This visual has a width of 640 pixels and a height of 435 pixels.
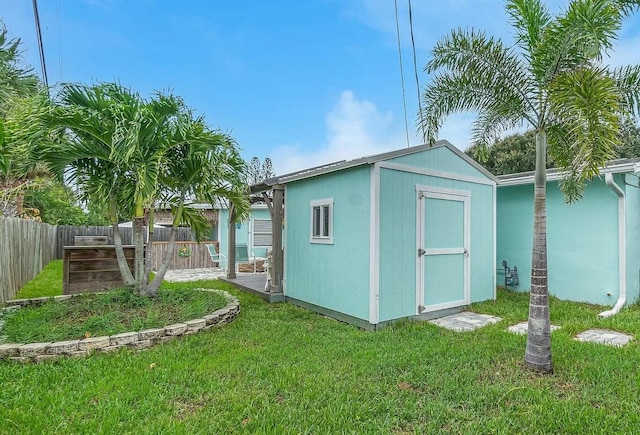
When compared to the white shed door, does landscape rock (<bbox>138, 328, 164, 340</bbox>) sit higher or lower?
lower

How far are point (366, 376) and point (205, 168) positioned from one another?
3684mm

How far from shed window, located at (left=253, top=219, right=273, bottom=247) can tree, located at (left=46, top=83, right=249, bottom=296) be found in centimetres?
773

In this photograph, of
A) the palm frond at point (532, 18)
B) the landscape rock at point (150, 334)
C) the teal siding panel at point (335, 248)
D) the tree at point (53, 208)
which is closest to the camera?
the palm frond at point (532, 18)

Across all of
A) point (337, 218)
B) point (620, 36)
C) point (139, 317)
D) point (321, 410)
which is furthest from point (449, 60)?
point (139, 317)

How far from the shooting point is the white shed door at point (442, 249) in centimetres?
570

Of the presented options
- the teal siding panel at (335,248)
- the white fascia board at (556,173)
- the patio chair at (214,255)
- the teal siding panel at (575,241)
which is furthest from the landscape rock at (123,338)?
the patio chair at (214,255)

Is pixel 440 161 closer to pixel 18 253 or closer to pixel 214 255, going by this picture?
pixel 18 253

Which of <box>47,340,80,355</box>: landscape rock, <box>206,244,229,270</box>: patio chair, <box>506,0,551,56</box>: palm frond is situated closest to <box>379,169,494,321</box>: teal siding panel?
<box>506,0,551,56</box>: palm frond

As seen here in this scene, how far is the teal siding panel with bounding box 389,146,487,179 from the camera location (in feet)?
18.4

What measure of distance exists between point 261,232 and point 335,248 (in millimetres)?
8293

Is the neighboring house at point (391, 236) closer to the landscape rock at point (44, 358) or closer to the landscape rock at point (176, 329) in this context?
the landscape rock at point (176, 329)

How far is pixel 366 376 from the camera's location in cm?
340

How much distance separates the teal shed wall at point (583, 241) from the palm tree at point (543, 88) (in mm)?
3014

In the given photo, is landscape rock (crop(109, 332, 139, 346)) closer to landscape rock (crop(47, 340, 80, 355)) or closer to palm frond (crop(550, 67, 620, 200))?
landscape rock (crop(47, 340, 80, 355))
